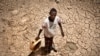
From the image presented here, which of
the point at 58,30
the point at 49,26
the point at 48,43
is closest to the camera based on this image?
the point at 49,26

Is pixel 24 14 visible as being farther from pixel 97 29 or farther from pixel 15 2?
pixel 97 29

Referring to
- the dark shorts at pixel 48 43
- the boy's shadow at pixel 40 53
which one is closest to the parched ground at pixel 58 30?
the boy's shadow at pixel 40 53

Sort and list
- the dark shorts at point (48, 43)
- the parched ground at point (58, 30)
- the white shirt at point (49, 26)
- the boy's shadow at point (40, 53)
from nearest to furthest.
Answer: the white shirt at point (49, 26) → the dark shorts at point (48, 43) → the boy's shadow at point (40, 53) → the parched ground at point (58, 30)

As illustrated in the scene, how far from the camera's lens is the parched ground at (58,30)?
4723mm

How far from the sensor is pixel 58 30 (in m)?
5.20

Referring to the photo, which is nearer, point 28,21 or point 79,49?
point 79,49

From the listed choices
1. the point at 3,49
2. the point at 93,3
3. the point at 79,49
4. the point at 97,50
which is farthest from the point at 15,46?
the point at 93,3

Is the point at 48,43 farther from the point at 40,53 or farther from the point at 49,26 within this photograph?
the point at 49,26

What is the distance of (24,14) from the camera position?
561 centimetres

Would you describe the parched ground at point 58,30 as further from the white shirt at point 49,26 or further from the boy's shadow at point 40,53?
the white shirt at point 49,26

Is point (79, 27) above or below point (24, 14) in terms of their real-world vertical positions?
below

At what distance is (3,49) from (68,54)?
1.70 m

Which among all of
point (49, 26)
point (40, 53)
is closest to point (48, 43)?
point (40, 53)

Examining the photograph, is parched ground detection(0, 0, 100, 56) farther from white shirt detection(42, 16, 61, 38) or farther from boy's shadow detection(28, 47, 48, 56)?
white shirt detection(42, 16, 61, 38)
